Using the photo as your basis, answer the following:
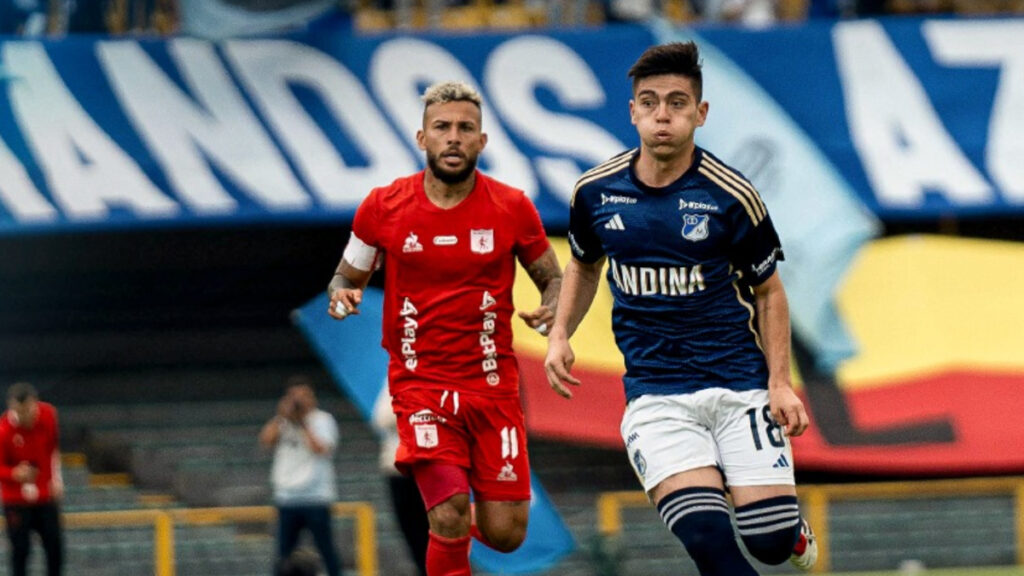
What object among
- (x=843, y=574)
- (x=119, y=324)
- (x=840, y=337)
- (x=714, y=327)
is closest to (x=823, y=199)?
(x=840, y=337)

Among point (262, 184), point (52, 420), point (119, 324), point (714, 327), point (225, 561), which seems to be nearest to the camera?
point (714, 327)

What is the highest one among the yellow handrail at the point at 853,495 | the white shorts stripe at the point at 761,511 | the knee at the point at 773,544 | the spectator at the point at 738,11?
the spectator at the point at 738,11

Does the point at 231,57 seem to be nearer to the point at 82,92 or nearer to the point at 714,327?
the point at 82,92

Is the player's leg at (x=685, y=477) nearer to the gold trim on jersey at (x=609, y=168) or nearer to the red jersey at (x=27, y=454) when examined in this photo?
the gold trim on jersey at (x=609, y=168)

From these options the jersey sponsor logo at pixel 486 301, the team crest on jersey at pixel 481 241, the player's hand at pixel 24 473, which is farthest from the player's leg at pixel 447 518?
the player's hand at pixel 24 473

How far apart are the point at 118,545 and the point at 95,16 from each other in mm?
5301

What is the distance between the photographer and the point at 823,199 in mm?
18484

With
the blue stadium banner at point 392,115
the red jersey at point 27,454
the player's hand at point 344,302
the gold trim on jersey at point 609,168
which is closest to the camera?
the gold trim on jersey at point 609,168

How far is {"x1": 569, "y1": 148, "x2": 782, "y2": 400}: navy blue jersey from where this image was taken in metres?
7.36

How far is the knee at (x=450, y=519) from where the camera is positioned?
27.2 ft

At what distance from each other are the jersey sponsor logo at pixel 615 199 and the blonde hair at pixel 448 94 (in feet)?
3.40

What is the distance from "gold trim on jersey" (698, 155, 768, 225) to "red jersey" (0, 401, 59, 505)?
917 centimetres

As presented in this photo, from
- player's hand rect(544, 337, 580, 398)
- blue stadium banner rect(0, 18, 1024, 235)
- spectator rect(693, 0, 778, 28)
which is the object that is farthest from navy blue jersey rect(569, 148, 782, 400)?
spectator rect(693, 0, 778, 28)

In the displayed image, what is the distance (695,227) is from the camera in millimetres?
7344
